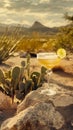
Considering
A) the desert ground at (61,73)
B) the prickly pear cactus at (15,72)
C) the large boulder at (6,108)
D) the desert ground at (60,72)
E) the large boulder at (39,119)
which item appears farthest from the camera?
the desert ground at (60,72)

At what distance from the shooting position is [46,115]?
4578mm

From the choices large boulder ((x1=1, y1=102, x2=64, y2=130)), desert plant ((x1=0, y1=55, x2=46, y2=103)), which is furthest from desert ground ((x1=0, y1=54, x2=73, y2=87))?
large boulder ((x1=1, y1=102, x2=64, y2=130))

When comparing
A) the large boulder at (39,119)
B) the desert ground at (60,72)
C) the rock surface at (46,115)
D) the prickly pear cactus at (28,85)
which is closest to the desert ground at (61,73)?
the desert ground at (60,72)

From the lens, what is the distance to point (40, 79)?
22.7 ft

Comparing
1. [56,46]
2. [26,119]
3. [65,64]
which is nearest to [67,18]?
[56,46]

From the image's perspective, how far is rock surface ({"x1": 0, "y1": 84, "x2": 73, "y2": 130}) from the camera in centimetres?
450

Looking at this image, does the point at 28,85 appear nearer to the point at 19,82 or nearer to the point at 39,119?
the point at 19,82

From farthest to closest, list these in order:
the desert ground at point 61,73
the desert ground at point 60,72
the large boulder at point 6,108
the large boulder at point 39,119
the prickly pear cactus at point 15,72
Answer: the desert ground at point 60,72
the desert ground at point 61,73
the prickly pear cactus at point 15,72
the large boulder at point 6,108
the large boulder at point 39,119

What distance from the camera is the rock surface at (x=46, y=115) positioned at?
14.8 feet

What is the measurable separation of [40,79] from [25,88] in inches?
15.8

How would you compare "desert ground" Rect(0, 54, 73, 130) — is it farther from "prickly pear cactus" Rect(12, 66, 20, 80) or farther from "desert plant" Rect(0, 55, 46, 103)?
"prickly pear cactus" Rect(12, 66, 20, 80)

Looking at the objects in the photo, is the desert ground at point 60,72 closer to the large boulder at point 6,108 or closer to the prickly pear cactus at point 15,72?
the prickly pear cactus at point 15,72

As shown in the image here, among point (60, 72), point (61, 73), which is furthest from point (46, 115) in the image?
point (60, 72)

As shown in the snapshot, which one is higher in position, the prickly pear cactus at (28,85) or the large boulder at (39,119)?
the large boulder at (39,119)
